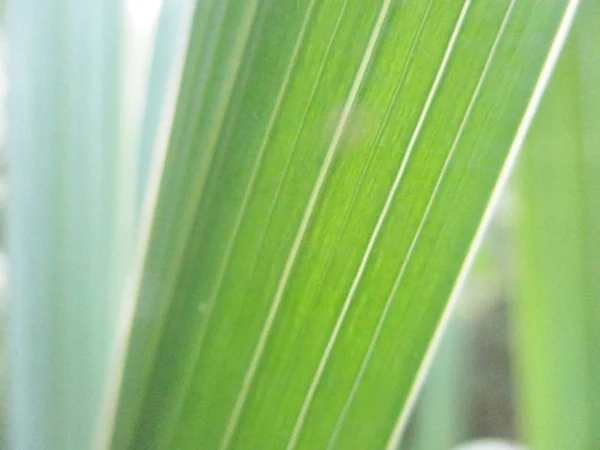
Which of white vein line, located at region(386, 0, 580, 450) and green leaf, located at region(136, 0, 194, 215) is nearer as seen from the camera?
white vein line, located at region(386, 0, 580, 450)

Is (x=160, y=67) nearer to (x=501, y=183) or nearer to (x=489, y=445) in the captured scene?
(x=501, y=183)

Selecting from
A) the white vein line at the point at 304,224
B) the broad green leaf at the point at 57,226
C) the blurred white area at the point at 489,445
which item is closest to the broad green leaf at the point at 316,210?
the white vein line at the point at 304,224

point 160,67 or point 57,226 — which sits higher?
point 160,67

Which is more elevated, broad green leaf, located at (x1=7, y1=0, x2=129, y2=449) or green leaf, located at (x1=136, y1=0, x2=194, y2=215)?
green leaf, located at (x1=136, y1=0, x2=194, y2=215)

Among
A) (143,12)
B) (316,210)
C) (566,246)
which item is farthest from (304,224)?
(143,12)

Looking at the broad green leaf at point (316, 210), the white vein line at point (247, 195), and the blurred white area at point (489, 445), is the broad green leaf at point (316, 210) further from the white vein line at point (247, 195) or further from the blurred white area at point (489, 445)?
the blurred white area at point (489, 445)

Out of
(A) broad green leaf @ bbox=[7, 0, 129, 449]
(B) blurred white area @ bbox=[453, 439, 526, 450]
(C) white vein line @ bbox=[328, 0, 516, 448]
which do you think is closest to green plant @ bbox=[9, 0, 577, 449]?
(C) white vein line @ bbox=[328, 0, 516, 448]

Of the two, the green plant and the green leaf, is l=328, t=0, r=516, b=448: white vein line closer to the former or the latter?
the green plant
